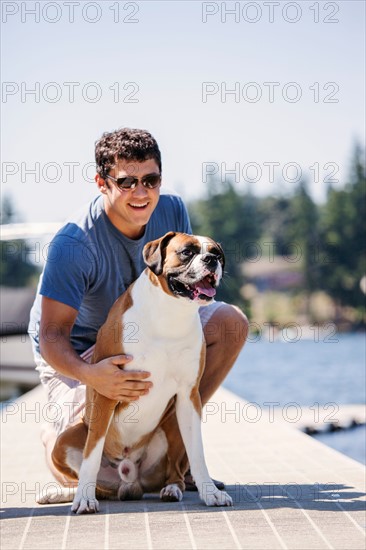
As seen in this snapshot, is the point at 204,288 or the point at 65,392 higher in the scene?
the point at 204,288

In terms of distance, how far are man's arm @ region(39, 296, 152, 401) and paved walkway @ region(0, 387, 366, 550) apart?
0.51 meters

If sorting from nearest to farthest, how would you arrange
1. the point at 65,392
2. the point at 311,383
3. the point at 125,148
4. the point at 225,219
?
1. the point at 125,148
2. the point at 65,392
3. the point at 311,383
4. the point at 225,219

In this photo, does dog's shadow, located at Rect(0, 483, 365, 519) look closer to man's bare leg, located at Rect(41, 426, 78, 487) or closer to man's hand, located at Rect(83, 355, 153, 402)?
man's bare leg, located at Rect(41, 426, 78, 487)

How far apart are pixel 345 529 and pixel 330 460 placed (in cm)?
213

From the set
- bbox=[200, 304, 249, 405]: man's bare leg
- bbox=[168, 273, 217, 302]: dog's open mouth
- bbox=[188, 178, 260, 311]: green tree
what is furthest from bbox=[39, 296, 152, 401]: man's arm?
bbox=[188, 178, 260, 311]: green tree

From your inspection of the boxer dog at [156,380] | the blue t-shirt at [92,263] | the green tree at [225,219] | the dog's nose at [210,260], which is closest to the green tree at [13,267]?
the green tree at [225,219]

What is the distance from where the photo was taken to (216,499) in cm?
441

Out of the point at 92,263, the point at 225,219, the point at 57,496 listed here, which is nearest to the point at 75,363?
the point at 92,263

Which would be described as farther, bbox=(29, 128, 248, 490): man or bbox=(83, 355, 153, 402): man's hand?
bbox=(29, 128, 248, 490): man

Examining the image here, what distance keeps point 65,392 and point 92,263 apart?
2.25ft

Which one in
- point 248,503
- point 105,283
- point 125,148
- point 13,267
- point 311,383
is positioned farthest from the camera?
point 13,267

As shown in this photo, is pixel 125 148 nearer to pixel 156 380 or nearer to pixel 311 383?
pixel 156 380

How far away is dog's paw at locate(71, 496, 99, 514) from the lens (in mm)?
4316

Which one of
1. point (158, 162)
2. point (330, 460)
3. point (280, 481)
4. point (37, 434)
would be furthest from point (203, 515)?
point (37, 434)
